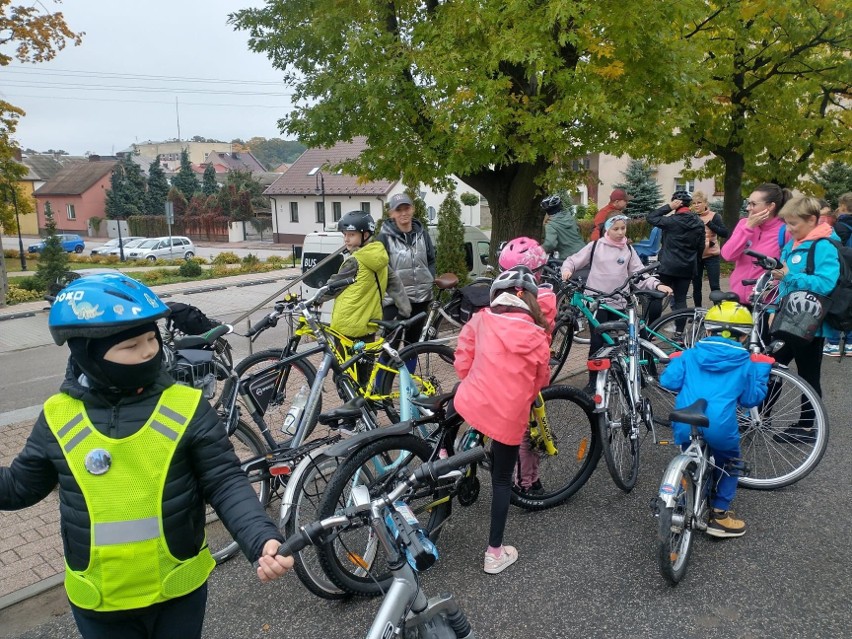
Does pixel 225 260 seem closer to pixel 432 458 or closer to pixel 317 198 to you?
pixel 317 198

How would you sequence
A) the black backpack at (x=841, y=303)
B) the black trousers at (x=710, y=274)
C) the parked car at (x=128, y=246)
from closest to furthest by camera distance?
the black backpack at (x=841, y=303)
the black trousers at (x=710, y=274)
the parked car at (x=128, y=246)

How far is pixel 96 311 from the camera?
1813 mm

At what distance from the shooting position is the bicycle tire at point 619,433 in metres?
4.18

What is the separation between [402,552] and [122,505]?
813 mm

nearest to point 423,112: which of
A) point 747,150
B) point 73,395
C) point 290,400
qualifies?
point 290,400

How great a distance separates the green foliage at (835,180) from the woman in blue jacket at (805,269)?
24.7 meters

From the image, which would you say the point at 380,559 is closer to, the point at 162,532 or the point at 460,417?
the point at 460,417

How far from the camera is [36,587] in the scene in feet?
11.5

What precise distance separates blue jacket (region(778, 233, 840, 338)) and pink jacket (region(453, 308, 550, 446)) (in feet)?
8.64

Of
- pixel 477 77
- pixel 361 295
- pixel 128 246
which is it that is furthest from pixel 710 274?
pixel 128 246

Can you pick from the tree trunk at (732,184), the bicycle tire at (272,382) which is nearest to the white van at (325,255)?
the bicycle tire at (272,382)

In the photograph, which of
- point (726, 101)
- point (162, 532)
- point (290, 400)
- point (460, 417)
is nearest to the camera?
point (162, 532)

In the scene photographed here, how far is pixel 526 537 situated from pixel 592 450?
2.43ft

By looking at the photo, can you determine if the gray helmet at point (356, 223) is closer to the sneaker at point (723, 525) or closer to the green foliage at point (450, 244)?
the sneaker at point (723, 525)
